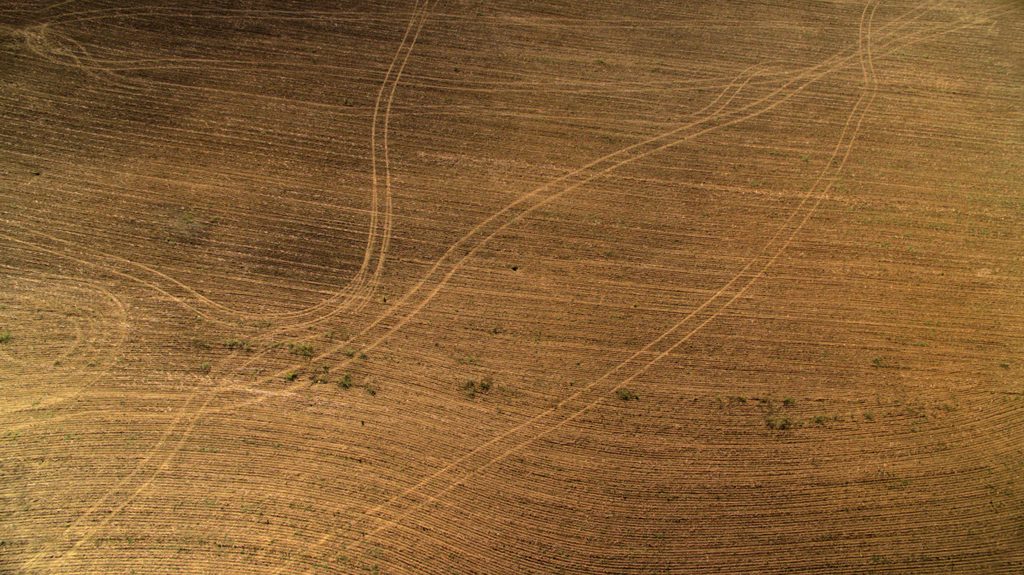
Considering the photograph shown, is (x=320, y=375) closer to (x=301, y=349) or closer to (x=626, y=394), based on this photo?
(x=301, y=349)

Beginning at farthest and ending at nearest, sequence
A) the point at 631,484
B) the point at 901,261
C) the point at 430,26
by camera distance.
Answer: the point at 430,26
the point at 901,261
the point at 631,484

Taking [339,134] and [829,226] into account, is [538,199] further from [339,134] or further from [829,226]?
[829,226]

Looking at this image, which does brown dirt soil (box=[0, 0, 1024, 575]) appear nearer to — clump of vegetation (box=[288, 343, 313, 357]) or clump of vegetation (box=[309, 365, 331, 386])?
clump of vegetation (box=[288, 343, 313, 357])

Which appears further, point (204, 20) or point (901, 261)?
point (204, 20)

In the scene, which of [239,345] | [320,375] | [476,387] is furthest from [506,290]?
[239,345]

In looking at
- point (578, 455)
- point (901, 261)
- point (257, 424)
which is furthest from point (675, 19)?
point (257, 424)

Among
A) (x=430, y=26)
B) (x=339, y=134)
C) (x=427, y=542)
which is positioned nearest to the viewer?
(x=427, y=542)
